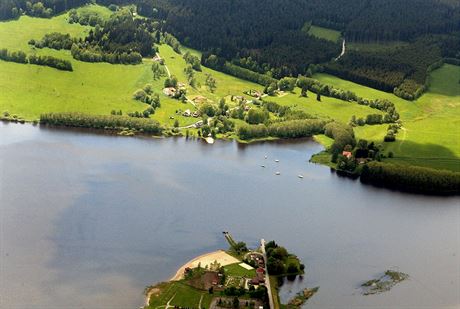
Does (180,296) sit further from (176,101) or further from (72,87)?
(72,87)

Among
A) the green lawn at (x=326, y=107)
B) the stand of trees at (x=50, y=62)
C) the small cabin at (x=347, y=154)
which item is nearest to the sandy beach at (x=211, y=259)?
the small cabin at (x=347, y=154)

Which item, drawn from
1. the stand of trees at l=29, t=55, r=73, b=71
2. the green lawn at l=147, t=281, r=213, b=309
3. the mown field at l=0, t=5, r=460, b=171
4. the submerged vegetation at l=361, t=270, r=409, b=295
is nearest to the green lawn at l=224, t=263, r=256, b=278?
the green lawn at l=147, t=281, r=213, b=309

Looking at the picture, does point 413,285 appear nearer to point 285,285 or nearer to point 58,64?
point 285,285

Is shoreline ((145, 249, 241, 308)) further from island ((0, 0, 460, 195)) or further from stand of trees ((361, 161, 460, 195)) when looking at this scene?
island ((0, 0, 460, 195))

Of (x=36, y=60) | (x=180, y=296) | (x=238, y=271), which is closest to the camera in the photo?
(x=180, y=296)

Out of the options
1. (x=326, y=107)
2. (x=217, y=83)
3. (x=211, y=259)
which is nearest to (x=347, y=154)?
(x=326, y=107)

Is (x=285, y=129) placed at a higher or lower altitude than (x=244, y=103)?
lower
